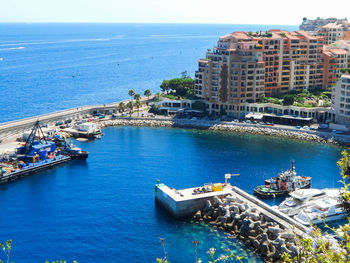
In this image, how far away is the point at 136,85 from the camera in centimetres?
17900

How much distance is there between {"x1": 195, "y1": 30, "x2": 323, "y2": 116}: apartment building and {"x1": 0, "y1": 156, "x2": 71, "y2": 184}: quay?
1906 inches

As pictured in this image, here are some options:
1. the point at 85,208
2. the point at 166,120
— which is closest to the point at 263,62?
the point at 166,120

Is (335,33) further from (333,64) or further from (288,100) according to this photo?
(288,100)

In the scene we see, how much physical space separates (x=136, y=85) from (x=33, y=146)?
319 ft

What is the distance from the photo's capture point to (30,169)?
79.2m

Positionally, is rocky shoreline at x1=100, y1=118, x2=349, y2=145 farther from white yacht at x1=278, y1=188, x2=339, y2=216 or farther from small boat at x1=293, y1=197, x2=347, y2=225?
small boat at x1=293, y1=197, x2=347, y2=225

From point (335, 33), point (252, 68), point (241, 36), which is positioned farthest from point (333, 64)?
point (241, 36)

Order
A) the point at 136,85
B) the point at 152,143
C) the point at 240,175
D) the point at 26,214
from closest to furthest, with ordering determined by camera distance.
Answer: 1. the point at 26,214
2. the point at 240,175
3. the point at 152,143
4. the point at 136,85

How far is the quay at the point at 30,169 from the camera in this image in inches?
2953

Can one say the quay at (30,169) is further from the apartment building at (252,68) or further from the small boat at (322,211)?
the apartment building at (252,68)

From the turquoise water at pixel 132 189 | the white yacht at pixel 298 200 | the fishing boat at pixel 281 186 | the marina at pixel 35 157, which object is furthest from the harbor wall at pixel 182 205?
the marina at pixel 35 157

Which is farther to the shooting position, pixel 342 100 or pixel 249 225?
pixel 342 100

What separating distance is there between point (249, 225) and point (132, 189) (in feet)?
75.7

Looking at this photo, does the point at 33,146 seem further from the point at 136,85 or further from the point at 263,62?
the point at 136,85
